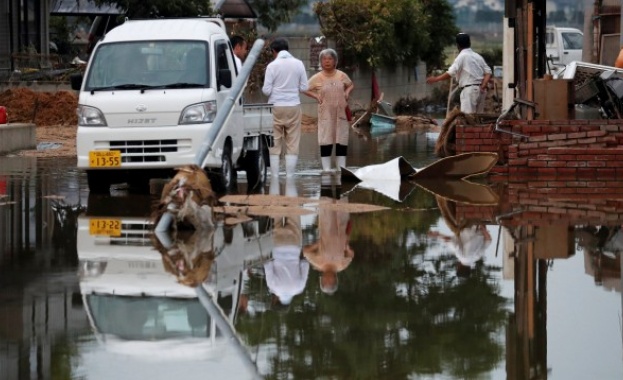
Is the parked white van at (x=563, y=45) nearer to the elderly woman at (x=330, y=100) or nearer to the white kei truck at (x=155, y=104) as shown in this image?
the elderly woman at (x=330, y=100)

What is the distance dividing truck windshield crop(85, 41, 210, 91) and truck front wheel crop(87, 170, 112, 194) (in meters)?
0.97

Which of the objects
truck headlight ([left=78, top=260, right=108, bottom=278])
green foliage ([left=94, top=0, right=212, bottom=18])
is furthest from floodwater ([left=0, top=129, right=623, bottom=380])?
green foliage ([left=94, top=0, right=212, bottom=18])

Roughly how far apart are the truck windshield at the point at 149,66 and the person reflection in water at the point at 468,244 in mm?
4487

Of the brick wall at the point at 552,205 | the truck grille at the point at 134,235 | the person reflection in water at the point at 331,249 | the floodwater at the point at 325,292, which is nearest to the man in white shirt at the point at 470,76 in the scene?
the brick wall at the point at 552,205

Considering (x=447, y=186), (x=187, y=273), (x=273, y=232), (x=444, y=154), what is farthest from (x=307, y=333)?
(x=444, y=154)

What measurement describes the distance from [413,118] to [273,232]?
65.6ft

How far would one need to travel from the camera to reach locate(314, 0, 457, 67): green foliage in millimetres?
34625

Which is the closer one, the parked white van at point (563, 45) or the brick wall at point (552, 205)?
the brick wall at point (552, 205)

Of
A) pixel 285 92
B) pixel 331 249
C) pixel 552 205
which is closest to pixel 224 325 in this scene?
pixel 331 249

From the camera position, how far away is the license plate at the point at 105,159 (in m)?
14.9

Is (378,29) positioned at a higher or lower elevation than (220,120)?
higher

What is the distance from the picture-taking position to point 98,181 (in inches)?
609

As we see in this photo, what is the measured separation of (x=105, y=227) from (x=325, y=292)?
3.87m

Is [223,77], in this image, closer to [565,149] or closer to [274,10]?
[565,149]
